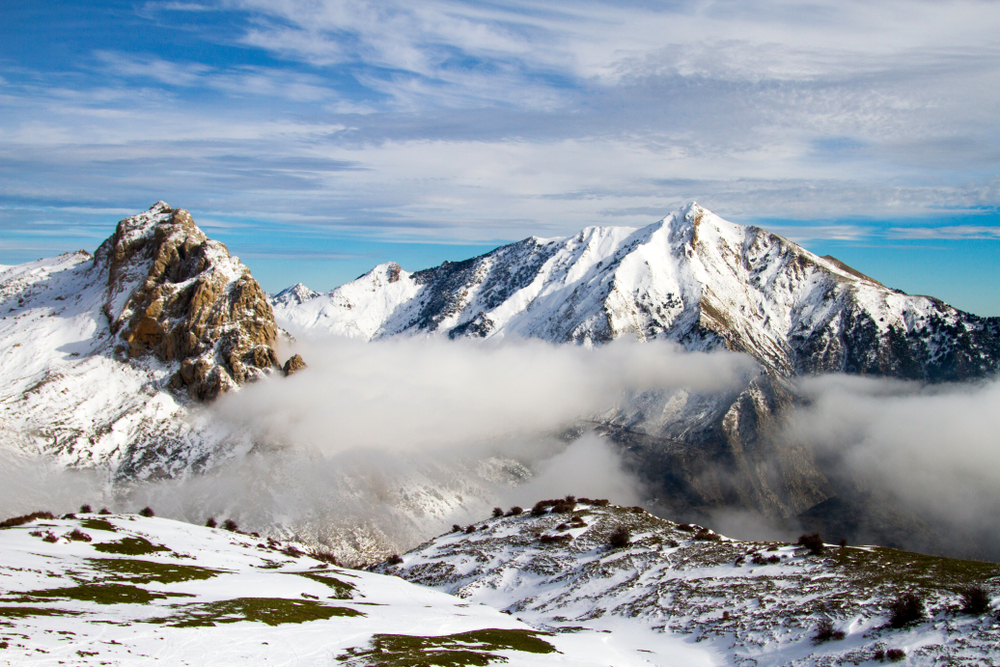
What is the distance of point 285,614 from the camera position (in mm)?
36000

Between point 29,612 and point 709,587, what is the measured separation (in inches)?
1821

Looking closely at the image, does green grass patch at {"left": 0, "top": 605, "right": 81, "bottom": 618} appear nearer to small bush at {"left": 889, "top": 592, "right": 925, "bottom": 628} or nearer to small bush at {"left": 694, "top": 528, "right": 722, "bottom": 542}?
small bush at {"left": 889, "top": 592, "right": 925, "bottom": 628}

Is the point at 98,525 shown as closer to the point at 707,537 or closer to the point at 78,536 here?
the point at 78,536

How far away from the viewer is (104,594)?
35.3 m

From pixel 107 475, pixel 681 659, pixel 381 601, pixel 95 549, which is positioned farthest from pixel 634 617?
pixel 107 475

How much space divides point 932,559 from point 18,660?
57585mm

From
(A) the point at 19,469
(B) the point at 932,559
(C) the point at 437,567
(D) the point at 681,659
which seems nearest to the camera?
(D) the point at 681,659

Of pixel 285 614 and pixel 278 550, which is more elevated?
pixel 285 614

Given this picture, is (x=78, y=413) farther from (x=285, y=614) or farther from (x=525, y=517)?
(x=285, y=614)

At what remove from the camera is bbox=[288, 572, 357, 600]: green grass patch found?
4812 centimetres

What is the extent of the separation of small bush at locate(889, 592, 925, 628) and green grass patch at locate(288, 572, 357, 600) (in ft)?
125

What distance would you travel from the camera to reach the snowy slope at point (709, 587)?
3519 centimetres

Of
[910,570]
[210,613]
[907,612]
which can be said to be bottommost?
[910,570]

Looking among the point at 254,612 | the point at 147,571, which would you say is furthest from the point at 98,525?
the point at 254,612
